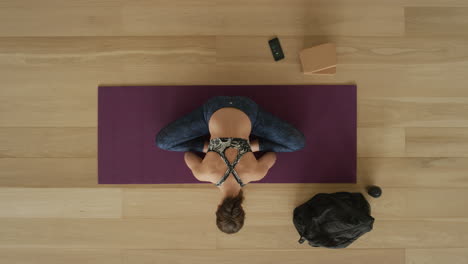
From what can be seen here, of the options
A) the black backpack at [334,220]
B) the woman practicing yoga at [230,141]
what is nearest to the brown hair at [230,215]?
the woman practicing yoga at [230,141]

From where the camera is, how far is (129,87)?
198cm

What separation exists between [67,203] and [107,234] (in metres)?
0.35

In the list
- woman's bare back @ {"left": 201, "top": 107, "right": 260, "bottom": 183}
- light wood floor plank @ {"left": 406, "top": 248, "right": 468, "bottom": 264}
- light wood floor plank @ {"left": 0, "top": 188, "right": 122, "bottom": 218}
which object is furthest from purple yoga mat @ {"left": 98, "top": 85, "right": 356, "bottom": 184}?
light wood floor plank @ {"left": 406, "top": 248, "right": 468, "bottom": 264}

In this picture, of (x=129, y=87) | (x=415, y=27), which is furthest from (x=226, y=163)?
(x=415, y=27)

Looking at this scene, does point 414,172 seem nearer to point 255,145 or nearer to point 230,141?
point 255,145

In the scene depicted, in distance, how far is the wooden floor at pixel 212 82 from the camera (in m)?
1.98

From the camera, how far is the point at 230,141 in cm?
153

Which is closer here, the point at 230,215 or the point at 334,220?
the point at 230,215

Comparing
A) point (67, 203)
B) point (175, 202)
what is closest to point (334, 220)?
point (175, 202)

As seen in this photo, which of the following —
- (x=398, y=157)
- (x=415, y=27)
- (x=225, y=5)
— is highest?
(x=225, y=5)

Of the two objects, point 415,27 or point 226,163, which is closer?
point 226,163

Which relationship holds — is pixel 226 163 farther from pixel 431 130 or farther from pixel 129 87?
pixel 431 130

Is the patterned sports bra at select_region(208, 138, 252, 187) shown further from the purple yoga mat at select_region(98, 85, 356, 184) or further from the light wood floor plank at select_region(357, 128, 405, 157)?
the light wood floor plank at select_region(357, 128, 405, 157)

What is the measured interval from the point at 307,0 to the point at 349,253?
1.81 metres
